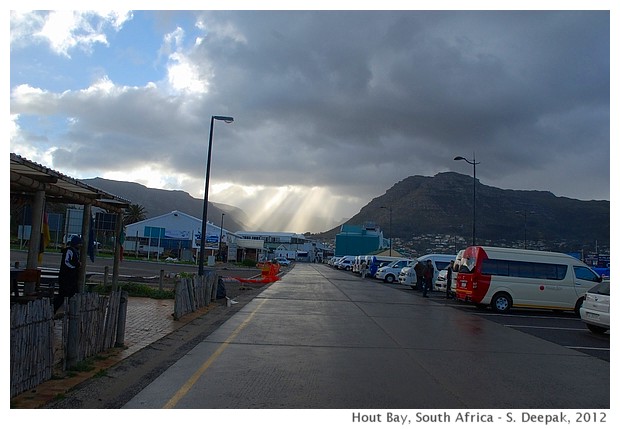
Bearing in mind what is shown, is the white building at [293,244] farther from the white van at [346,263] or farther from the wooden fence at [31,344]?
the wooden fence at [31,344]

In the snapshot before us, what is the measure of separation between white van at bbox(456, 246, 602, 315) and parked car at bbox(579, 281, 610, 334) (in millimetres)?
5385

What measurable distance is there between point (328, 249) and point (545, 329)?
578 feet

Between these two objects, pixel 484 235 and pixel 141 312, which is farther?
pixel 484 235

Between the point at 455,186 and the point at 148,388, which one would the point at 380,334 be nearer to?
the point at 148,388

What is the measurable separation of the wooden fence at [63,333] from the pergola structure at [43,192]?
8.38ft

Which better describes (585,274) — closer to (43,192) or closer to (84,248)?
(84,248)

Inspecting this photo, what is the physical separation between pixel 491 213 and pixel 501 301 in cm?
6672

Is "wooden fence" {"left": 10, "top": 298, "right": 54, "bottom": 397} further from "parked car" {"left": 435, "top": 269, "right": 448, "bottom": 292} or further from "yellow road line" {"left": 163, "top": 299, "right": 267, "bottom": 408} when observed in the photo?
"parked car" {"left": 435, "top": 269, "right": 448, "bottom": 292}

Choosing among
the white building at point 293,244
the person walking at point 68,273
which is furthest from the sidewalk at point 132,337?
the white building at point 293,244

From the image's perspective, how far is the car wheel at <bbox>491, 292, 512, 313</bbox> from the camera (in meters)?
21.2

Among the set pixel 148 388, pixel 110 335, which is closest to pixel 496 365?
pixel 148 388

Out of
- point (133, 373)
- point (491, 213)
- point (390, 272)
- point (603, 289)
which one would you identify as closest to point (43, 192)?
point (133, 373)

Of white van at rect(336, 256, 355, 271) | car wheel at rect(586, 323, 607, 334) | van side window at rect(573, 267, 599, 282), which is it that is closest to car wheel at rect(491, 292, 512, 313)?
van side window at rect(573, 267, 599, 282)
